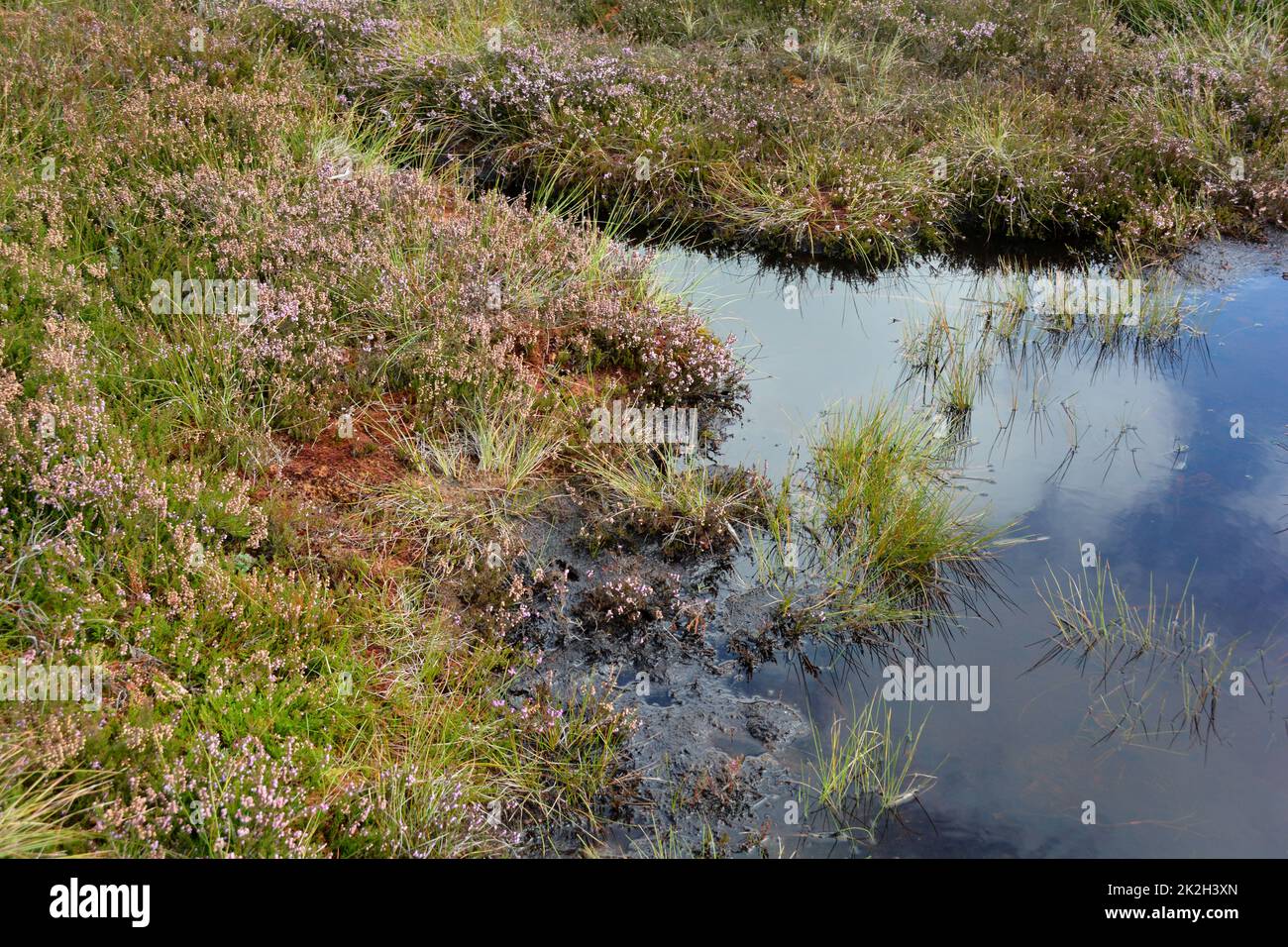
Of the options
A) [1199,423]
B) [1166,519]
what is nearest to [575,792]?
[1166,519]

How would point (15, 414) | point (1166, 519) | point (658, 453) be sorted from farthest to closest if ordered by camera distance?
point (658, 453), point (1166, 519), point (15, 414)

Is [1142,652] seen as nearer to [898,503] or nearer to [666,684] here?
[898,503]

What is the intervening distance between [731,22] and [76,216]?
25.3 ft

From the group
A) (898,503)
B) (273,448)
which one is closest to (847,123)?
(898,503)

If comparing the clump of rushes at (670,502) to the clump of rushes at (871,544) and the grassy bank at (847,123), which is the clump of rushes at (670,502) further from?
the grassy bank at (847,123)

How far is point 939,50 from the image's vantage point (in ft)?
36.3

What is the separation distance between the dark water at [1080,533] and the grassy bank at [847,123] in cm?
75

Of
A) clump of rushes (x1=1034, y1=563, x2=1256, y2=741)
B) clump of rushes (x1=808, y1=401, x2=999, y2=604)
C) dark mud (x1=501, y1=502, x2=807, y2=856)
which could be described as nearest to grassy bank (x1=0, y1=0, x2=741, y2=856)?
dark mud (x1=501, y1=502, x2=807, y2=856)

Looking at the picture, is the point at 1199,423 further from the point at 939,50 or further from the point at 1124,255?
the point at 939,50

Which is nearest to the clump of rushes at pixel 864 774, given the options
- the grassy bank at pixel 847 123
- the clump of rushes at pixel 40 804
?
the clump of rushes at pixel 40 804

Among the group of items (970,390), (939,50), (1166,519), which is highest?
(939,50)

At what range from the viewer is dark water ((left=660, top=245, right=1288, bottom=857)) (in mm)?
4059

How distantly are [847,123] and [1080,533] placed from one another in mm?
5377

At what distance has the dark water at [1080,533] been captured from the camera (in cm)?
406
